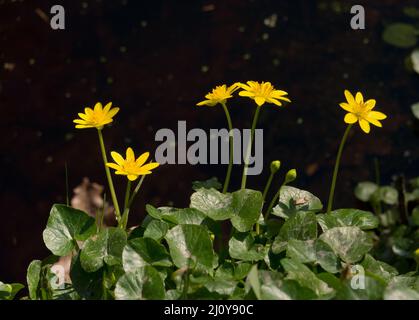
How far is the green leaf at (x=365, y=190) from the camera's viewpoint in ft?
8.46

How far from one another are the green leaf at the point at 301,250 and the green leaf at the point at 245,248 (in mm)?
61

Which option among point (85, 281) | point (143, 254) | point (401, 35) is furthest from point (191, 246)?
point (401, 35)

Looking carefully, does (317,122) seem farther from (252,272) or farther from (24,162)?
(252,272)

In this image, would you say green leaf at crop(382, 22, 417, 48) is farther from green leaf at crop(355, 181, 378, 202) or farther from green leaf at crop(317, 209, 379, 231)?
green leaf at crop(317, 209, 379, 231)

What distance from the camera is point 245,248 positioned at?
120cm

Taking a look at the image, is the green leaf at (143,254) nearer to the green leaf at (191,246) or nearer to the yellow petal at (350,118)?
the green leaf at (191,246)

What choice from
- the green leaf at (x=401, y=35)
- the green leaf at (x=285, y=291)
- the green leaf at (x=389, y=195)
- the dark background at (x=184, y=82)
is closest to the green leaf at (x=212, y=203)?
the green leaf at (x=285, y=291)

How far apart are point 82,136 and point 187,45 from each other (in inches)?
21.5

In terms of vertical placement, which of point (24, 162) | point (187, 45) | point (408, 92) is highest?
point (187, 45)

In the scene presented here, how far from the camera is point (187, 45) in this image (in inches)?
119

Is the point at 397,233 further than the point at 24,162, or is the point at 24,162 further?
the point at 24,162

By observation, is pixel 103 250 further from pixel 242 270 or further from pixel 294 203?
pixel 294 203

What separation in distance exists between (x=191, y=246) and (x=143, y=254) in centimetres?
7
